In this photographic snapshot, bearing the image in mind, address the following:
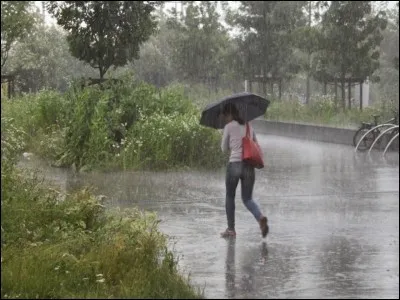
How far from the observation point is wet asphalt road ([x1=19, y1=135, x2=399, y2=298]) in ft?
26.0

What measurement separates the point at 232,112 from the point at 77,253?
3227 millimetres

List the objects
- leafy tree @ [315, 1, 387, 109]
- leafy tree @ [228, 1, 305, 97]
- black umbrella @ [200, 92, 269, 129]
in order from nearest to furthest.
A: black umbrella @ [200, 92, 269, 129]
leafy tree @ [315, 1, 387, 109]
leafy tree @ [228, 1, 305, 97]

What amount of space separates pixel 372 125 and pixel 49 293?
743 inches

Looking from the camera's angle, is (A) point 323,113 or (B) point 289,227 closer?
(B) point 289,227

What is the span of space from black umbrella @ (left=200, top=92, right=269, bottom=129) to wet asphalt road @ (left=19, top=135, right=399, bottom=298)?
3.97ft

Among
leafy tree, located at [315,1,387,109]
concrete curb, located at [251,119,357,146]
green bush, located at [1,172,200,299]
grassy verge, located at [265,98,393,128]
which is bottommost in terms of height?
concrete curb, located at [251,119,357,146]

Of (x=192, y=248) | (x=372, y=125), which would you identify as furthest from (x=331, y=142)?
(x=192, y=248)

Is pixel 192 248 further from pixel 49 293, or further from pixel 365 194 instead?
pixel 365 194

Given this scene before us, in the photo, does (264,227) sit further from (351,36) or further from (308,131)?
(351,36)

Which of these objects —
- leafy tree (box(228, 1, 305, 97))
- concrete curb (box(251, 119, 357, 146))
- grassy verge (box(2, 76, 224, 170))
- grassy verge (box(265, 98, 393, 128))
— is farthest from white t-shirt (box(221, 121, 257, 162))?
leafy tree (box(228, 1, 305, 97))

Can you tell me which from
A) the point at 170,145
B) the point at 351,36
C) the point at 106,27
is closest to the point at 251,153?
the point at 170,145

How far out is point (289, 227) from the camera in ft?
36.7

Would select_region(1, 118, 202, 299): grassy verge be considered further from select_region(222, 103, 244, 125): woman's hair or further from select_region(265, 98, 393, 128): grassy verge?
select_region(265, 98, 393, 128): grassy verge

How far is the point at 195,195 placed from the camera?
14430 millimetres
